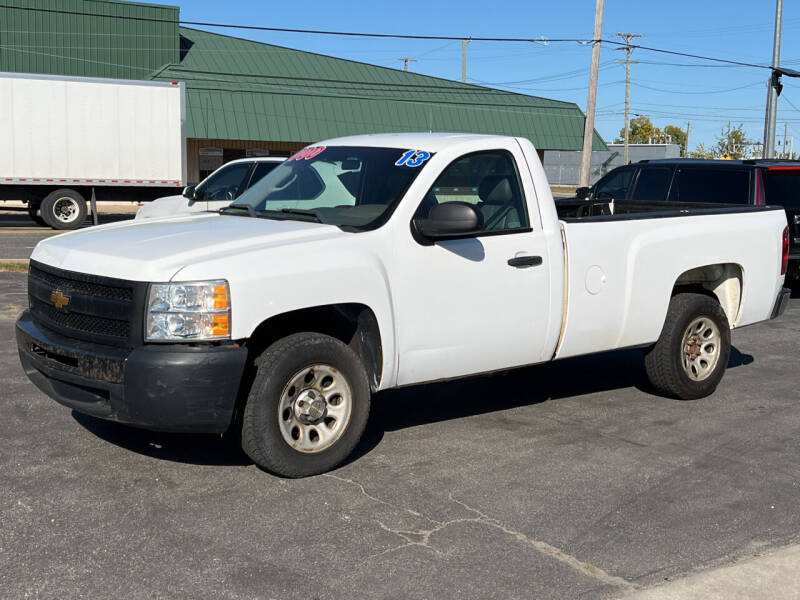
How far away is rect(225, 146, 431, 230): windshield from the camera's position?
589cm

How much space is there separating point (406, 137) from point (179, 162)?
1928 centimetres

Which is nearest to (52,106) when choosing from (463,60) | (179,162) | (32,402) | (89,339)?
(179,162)

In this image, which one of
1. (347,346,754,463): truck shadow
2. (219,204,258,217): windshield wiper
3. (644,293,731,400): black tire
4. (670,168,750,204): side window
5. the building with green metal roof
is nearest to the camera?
(219,204,258,217): windshield wiper

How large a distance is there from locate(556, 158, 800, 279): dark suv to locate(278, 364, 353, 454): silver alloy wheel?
24.9 feet

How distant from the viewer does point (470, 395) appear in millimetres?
7520

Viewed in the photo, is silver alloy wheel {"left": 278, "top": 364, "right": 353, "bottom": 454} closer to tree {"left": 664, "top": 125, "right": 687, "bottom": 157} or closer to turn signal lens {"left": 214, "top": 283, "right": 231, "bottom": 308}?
turn signal lens {"left": 214, "top": 283, "right": 231, "bottom": 308}

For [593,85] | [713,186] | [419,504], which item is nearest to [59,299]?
[419,504]

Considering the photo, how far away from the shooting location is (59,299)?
5398 mm

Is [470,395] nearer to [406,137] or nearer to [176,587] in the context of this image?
[406,137]

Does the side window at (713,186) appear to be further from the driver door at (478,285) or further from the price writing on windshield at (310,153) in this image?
the price writing on windshield at (310,153)

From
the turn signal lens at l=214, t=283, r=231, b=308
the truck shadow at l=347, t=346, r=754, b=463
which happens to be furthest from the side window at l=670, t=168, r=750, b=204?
the turn signal lens at l=214, t=283, r=231, b=308

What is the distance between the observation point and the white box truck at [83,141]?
2316 centimetres

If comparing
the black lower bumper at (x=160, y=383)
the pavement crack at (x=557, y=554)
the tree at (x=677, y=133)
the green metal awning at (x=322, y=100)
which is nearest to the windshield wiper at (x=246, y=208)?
the black lower bumper at (x=160, y=383)

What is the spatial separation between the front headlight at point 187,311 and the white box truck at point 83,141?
20056 millimetres
